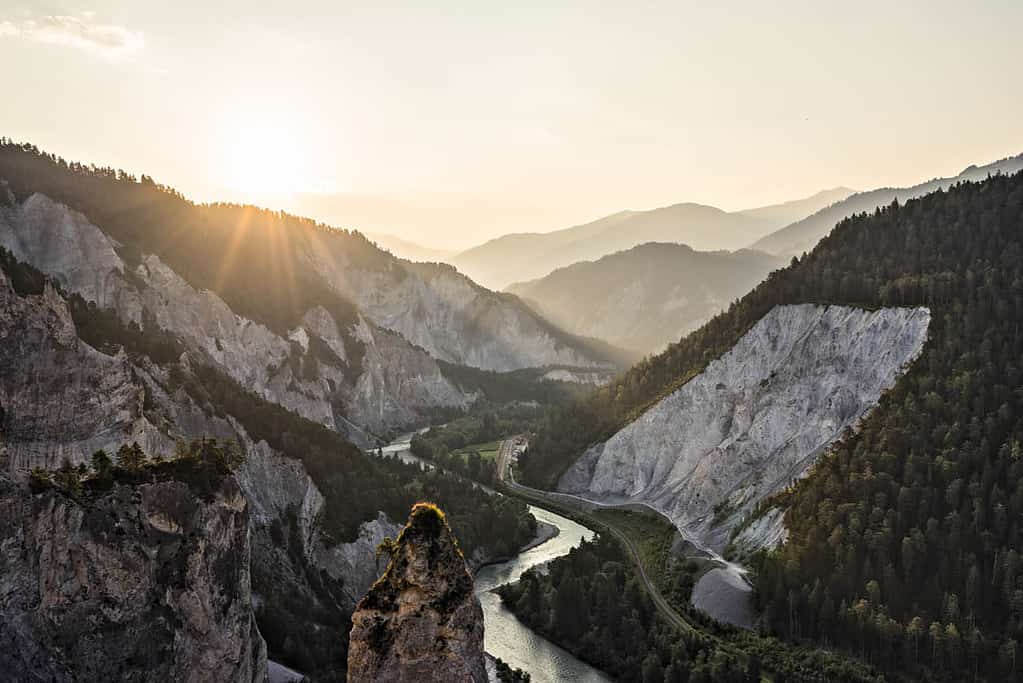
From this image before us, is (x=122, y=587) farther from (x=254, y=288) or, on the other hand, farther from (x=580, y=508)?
(x=254, y=288)

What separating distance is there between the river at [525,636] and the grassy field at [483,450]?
3077cm

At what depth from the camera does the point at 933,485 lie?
51344mm

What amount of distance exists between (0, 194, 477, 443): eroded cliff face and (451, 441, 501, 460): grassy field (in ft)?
40.2

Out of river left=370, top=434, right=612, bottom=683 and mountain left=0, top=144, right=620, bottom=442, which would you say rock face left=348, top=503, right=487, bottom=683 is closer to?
river left=370, top=434, right=612, bottom=683

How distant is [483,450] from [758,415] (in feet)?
153

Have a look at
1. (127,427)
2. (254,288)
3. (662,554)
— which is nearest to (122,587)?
(127,427)

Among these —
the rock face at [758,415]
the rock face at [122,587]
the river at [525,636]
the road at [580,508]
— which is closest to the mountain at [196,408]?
the rock face at [122,587]

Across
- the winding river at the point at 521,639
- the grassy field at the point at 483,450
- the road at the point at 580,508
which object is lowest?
the winding river at the point at 521,639

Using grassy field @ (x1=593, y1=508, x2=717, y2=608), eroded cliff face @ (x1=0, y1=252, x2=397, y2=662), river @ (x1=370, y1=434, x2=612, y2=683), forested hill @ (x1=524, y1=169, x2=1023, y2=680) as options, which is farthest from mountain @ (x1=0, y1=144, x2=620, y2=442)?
forested hill @ (x1=524, y1=169, x2=1023, y2=680)

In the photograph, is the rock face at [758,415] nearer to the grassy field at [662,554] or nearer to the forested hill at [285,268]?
the grassy field at [662,554]

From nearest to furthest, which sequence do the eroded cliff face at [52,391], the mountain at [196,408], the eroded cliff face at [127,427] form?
the mountain at [196,408]
the eroded cliff face at [52,391]
the eroded cliff face at [127,427]

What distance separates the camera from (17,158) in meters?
92.1

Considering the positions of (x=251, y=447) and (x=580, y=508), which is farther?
(x=580, y=508)

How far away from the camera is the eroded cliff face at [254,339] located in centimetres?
7838
